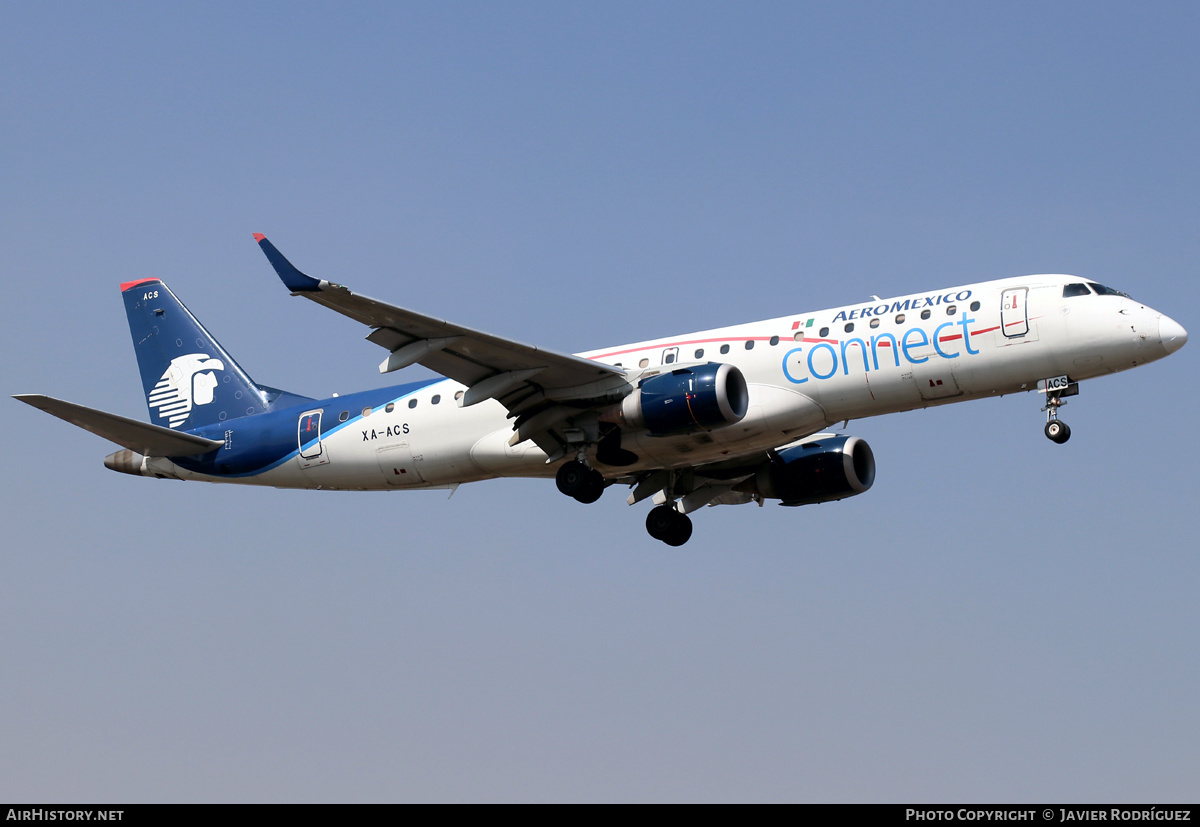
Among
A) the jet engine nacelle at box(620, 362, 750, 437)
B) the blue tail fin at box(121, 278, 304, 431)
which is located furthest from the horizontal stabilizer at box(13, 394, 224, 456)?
the jet engine nacelle at box(620, 362, 750, 437)

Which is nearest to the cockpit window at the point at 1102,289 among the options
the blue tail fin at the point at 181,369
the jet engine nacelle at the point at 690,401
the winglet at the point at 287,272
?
the jet engine nacelle at the point at 690,401

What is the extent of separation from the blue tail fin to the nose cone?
71.9ft

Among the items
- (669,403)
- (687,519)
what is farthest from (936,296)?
(687,519)

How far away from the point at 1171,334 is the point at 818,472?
9.66 metres

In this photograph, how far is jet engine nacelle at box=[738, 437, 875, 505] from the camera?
35938 millimetres

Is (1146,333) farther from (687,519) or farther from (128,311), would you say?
(128,311)

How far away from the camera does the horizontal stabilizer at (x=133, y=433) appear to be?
1307 inches

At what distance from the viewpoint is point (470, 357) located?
103 feet

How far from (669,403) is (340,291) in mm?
7826

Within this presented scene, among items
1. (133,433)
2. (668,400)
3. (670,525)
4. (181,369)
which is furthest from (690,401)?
(181,369)

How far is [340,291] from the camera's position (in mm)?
27406

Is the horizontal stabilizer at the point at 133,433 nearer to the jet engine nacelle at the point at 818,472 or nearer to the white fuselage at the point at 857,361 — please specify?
the white fuselage at the point at 857,361

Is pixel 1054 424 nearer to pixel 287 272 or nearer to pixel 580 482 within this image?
pixel 580 482
